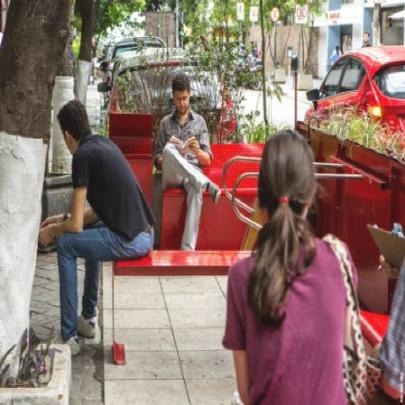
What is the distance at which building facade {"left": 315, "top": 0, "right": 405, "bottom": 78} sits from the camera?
47250 millimetres

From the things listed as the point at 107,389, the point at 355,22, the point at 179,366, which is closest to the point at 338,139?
the point at 179,366

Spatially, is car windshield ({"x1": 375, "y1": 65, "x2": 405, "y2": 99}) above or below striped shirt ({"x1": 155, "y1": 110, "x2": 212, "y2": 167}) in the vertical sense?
above

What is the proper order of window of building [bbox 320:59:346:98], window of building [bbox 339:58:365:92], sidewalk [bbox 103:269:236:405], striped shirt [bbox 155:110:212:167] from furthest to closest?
window of building [bbox 320:59:346:98], window of building [bbox 339:58:365:92], striped shirt [bbox 155:110:212:167], sidewalk [bbox 103:269:236:405]

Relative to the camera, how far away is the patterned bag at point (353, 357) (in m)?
2.97

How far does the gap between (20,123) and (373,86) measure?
881cm

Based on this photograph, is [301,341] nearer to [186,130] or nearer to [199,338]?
[199,338]

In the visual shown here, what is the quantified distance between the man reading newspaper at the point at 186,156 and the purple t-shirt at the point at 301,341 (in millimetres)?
5740

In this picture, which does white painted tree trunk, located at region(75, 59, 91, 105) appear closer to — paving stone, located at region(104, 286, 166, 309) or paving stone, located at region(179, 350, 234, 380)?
paving stone, located at region(104, 286, 166, 309)

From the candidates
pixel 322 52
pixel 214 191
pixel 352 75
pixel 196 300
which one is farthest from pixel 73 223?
pixel 322 52

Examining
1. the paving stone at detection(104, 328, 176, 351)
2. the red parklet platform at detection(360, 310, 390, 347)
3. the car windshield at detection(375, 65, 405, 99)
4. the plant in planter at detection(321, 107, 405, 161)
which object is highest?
the car windshield at detection(375, 65, 405, 99)

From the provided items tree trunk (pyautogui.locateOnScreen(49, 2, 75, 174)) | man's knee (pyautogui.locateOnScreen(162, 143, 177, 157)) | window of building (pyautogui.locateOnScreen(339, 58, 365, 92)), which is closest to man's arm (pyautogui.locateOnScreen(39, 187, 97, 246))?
man's knee (pyautogui.locateOnScreen(162, 143, 177, 157))

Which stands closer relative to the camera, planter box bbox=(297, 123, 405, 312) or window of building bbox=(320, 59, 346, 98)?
planter box bbox=(297, 123, 405, 312)

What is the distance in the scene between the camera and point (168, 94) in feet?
38.2

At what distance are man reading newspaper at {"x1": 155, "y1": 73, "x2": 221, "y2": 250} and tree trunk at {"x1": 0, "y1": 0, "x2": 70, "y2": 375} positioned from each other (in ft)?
11.3
